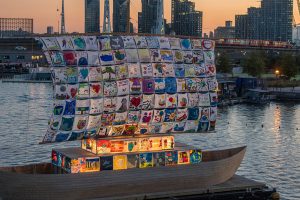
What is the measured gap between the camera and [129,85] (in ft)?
97.8

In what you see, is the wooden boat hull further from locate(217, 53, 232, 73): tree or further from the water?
locate(217, 53, 232, 73): tree

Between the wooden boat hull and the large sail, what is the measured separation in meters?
2.72

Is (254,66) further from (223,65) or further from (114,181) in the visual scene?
(114,181)

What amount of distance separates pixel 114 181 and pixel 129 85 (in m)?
5.00

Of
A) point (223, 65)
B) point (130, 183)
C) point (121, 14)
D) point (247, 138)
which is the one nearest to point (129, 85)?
point (130, 183)

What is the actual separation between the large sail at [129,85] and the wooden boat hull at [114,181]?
272 centimetres

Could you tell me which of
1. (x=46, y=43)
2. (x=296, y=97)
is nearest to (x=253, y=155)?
(x=46, y=43)

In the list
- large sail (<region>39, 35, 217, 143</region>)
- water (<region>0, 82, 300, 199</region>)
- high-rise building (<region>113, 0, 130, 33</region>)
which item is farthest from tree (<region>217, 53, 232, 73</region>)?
large sail (<region>39, 35, 217, 143</region>)

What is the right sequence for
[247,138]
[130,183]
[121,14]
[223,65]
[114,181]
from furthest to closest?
1. [223,65]
2. [121,14]
3. [247,138]
4. [130,183]
5. [114,181]

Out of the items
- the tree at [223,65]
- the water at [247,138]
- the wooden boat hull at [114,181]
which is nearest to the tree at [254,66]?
the tree at [223,65]

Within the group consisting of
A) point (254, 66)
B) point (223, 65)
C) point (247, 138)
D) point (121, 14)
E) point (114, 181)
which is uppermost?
point (121, 14)

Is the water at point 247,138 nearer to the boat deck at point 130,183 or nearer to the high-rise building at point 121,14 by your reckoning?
the boat deck at point 130,183

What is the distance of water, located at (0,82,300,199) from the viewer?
40844 mm

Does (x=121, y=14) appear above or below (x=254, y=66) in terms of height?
above
